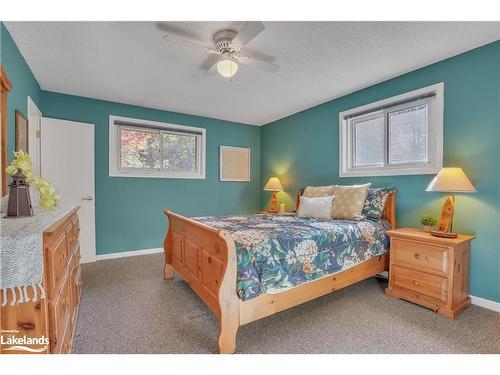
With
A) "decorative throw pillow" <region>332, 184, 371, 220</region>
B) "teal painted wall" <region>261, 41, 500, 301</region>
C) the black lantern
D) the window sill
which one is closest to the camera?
the black lantern

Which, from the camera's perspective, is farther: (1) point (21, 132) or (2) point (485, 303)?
(1) point (21, 132)

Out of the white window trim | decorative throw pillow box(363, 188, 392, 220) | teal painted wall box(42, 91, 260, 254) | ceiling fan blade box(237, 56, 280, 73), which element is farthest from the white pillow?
the white window trim

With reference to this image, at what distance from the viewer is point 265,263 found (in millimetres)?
1800

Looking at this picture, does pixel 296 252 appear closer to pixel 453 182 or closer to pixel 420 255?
pixel 420 255

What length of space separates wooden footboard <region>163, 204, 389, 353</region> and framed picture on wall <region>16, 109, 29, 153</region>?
64.8 inches

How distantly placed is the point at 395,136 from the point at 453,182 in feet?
3.58

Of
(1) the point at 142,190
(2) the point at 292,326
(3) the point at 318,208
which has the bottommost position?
(2) the point at 292,326

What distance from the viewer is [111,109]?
3.80m

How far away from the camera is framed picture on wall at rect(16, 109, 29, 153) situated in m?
2.33

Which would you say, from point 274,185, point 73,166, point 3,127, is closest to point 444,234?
point 274,185

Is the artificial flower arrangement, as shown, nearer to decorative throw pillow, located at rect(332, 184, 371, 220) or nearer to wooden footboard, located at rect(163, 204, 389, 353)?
wooden footboard, located at rect(163, 204, 389, 353)
